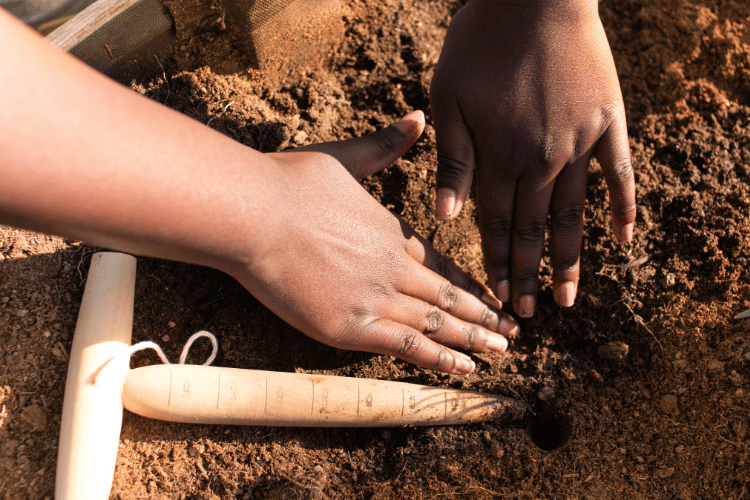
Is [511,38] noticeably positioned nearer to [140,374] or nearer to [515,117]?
[515,117]

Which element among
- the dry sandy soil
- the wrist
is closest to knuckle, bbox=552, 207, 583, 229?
the dry sandy soil

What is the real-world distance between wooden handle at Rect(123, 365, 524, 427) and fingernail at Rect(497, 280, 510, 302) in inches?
15.9

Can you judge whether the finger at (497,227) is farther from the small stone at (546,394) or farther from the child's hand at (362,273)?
the small stone at (546,394)

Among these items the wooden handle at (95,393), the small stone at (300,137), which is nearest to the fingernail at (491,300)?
the small stone at (300,137)

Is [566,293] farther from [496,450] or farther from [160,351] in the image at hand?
[160,351]

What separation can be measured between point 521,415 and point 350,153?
1.21 metres

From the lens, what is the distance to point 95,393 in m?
1.57

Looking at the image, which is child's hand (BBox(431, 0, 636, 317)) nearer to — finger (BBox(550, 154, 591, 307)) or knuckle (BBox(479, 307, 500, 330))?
finger (BBox(550, 154, 591, 307))

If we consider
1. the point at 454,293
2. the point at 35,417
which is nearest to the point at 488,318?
the point at 454,293

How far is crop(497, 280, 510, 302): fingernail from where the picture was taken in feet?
6.72

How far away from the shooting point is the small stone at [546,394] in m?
1.94

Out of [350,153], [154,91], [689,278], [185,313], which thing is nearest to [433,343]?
[350,153]

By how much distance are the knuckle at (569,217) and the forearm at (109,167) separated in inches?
46.6

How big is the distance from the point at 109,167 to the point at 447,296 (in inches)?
50.7
